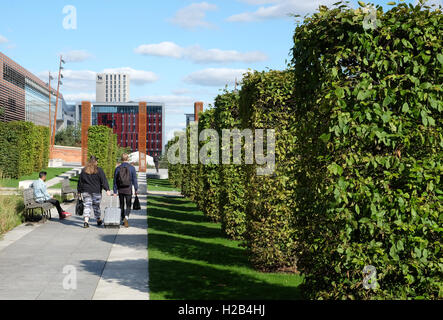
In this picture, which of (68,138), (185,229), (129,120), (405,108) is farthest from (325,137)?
(129,120)

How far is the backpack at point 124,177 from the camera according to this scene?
1307 cm

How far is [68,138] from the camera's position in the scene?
73500 mm

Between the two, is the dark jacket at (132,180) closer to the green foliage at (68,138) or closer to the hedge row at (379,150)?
the hedge row at (379,150)

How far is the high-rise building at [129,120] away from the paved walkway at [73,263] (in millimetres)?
135774

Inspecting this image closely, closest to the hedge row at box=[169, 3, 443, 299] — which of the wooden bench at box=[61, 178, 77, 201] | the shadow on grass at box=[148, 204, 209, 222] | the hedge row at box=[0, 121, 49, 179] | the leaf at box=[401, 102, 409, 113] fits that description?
the leaf at box=[401, 102, 409, 113]

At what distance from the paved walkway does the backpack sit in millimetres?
1192

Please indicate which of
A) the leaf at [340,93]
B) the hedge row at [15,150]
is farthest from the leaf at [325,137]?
the hedge row at [15,150]

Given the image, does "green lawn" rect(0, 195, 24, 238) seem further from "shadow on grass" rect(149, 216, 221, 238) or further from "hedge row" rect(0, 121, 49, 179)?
"hedge row" rect(0, 121, 49, 179)

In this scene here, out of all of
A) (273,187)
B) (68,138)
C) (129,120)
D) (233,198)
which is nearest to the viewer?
(273,187)

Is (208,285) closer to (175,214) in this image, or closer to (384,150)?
(384,150)

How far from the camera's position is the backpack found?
13070 mm

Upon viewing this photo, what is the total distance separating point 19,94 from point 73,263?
59.0 metres
